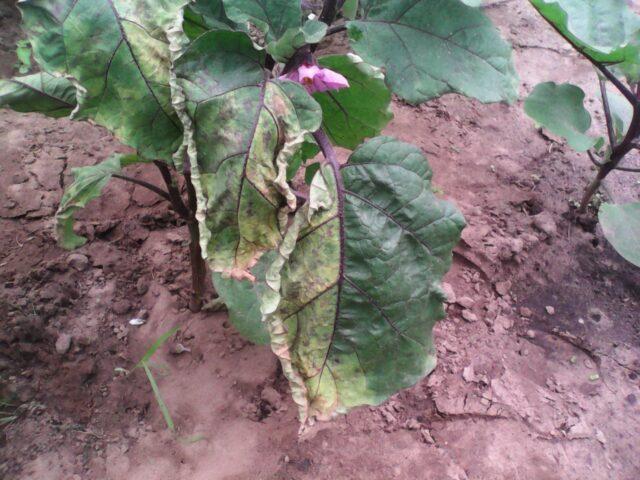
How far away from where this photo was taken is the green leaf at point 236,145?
2.89 feet

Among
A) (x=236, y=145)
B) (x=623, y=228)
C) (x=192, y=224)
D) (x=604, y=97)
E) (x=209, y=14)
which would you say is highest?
(x=209, y=14)

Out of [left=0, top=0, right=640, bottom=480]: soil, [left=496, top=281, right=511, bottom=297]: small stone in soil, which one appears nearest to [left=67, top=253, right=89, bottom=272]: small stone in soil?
[left=0, top=0, right=640, bottom=480]: soil

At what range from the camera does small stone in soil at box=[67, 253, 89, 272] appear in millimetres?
1696

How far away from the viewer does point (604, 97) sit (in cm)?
193

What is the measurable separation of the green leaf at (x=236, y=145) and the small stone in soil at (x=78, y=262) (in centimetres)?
101

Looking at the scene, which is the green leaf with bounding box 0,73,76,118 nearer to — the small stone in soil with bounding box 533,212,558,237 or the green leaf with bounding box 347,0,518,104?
the green leaf with bounding box 347,0,518,104

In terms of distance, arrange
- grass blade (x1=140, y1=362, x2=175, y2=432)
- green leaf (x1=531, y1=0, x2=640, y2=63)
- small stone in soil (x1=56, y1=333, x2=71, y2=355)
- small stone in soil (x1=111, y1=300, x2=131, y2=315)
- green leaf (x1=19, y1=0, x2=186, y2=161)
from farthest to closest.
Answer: small stone in soil (x1=111, y1=300, x2=131, y2=315) → small stone in soil (x1=56, y1=333, x2=71, y2=355) → grass blade (x1=140, y1=362, x2=175, y2=432) → green leaf (x1=531, y1=0, x2=640, y2=63) → green leaf (x1=19, y1=0, x2=186, y2=161)

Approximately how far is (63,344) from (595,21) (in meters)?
1.73

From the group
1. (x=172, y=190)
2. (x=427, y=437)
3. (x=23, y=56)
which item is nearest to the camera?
(x=172, y=190)

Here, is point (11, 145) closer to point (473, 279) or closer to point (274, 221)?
point (274, 221)

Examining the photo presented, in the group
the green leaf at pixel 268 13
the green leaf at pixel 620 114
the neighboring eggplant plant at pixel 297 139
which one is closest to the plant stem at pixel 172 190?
the neighboring eggplant plant at pixel 297 139

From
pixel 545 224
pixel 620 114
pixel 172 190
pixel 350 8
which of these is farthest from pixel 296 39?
pixel 620 114

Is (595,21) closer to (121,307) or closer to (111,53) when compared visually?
(111,53)

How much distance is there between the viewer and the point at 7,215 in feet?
5.86
